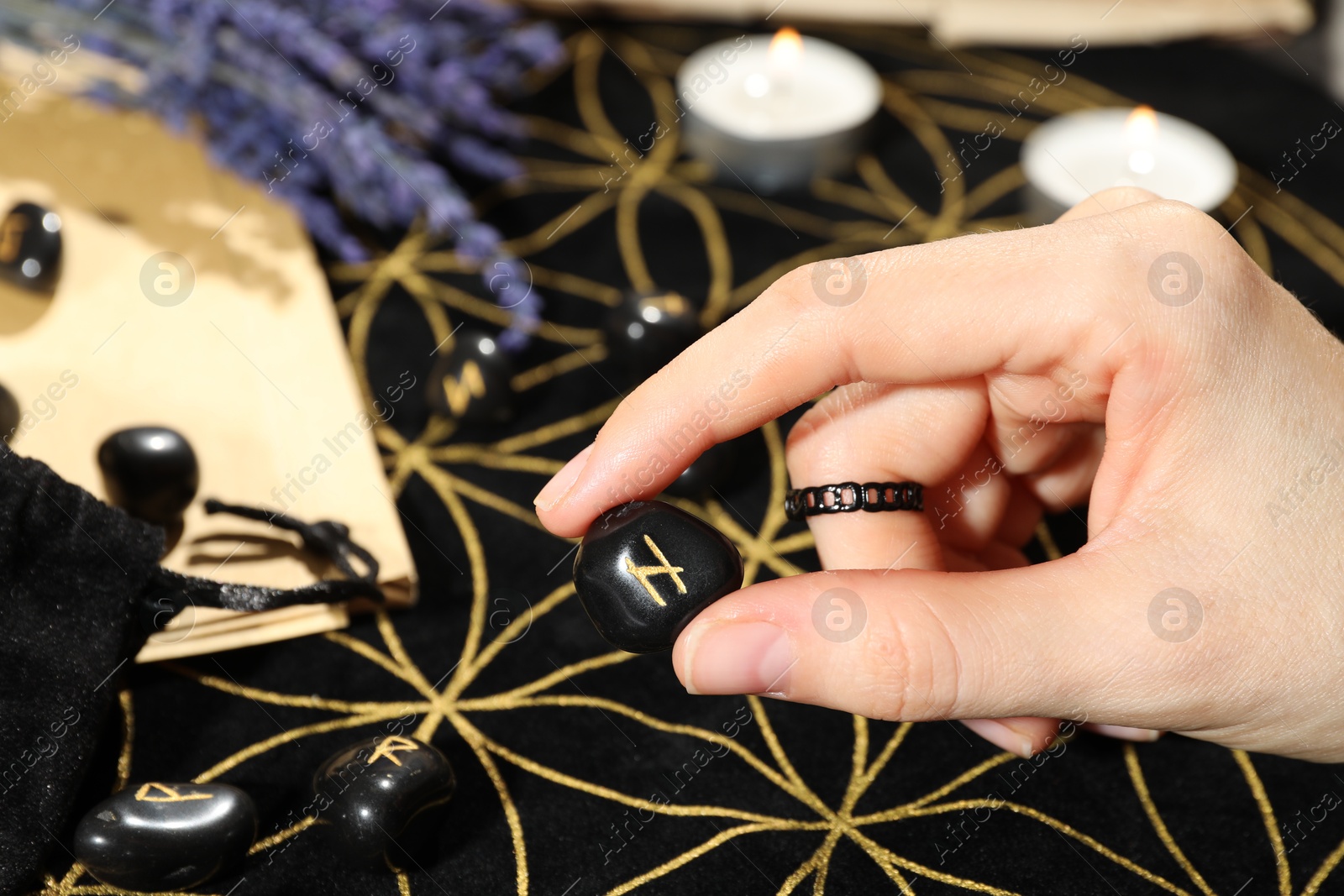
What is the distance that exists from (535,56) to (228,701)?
2.66 feet

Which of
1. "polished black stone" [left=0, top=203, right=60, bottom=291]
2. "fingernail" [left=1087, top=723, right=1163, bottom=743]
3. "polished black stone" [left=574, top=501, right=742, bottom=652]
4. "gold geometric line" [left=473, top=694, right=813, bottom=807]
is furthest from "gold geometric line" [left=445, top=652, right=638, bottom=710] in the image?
"polished black stone" [left=0, top=203, right=60, bottom=291]

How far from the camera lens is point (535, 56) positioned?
4.08 feet

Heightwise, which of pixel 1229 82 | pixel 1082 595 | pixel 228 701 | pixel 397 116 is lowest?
pixel 1229 82

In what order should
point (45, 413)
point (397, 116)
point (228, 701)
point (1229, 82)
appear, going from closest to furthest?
point (228, 701) → point (45, 413) → point (397, 116) → point (1229, 82)

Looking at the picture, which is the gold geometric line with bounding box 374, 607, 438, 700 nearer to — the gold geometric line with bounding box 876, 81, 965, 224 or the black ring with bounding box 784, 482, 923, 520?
the black ring with bounding box 784, 482, 923, 520

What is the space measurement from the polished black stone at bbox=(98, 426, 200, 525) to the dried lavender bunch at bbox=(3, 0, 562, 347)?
32 centimetres

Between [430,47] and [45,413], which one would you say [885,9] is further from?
[45,413]

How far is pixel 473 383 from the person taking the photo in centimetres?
94

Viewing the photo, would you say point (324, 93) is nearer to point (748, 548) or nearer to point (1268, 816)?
point (748, 548)

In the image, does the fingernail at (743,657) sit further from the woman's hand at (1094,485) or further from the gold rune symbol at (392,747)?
the gold rune symbol at (392,747)

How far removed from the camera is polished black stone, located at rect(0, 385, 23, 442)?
0.85 m

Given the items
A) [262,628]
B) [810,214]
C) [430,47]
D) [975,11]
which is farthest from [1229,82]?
[262,628]

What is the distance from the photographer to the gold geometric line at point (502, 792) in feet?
2.28

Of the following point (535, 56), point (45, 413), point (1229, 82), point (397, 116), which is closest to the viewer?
point (45, 413)
